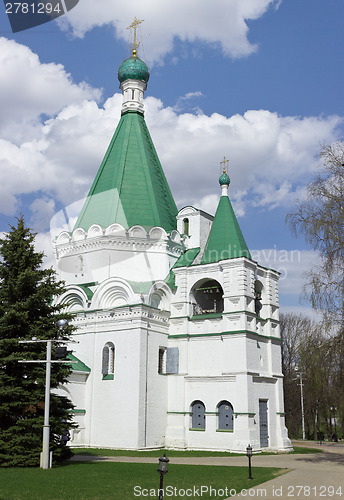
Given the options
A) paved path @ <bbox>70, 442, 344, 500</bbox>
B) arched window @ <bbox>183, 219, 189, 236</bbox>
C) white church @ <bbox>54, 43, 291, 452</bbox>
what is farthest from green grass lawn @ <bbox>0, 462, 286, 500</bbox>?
arched window @ <bbox>183, 219, 189, 236</bbox>

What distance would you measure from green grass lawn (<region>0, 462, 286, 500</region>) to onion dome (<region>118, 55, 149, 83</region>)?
79.0 feet

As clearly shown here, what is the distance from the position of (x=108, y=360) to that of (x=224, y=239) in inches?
326

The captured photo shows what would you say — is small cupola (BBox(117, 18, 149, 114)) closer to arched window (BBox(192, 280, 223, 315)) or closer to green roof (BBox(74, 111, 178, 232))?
green roof (BBox(74, 111, 178, 232))

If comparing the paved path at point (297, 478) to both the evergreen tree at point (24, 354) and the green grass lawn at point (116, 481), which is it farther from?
the evergreen tree at point (24, 354)

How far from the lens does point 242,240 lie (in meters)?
26.5

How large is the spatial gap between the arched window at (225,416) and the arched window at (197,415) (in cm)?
85

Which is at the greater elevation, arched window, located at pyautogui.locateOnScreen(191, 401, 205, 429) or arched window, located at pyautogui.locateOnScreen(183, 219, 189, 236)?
arched window, located at pyautogui.locateOnScreen(183, 219, 189, 236)

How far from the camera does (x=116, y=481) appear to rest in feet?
41.9

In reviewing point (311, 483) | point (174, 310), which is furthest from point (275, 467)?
point (174, 310)

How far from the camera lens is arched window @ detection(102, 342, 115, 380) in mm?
24125

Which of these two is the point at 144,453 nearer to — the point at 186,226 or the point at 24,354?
the point at 24,354

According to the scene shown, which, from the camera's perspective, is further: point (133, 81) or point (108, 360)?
point (133, 81)

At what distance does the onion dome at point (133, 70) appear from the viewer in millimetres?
32438

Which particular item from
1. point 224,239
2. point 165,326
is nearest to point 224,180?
point 224,239
